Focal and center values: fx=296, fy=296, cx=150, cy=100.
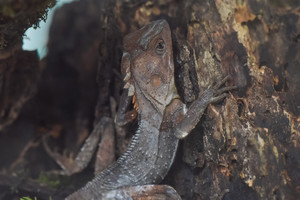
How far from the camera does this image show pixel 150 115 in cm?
407

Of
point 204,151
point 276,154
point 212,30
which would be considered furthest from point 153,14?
point 276,154

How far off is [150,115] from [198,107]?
75cm

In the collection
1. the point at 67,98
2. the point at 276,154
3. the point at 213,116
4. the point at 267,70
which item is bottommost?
the point at 67,98

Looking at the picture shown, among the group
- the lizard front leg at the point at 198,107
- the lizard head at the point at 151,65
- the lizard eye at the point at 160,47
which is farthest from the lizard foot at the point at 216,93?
the lizard eye at the point at 160,47

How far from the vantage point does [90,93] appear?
633 cm

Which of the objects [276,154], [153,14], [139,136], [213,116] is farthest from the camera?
[153,14]

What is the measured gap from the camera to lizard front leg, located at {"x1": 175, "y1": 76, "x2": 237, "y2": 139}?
11.4ft

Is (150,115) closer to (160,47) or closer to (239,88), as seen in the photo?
(160,47)

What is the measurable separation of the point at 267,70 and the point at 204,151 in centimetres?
120

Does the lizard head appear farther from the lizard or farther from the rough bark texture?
the rough bark texture

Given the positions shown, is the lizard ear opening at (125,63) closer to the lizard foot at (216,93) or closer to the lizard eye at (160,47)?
the lizard eye at (160,47)

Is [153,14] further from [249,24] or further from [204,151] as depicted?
[204,151]

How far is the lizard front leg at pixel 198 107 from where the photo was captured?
3482 mm

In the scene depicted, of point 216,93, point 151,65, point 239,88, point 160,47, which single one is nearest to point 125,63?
→ point 151,65
